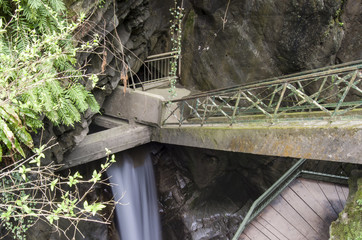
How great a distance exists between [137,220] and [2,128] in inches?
250

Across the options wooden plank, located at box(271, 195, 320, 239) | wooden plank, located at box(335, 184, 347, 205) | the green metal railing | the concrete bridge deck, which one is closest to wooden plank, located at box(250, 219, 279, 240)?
the green metal railing

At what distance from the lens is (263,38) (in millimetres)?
8297

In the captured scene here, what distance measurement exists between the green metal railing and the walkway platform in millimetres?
112

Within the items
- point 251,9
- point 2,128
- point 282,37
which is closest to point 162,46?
point 251,9

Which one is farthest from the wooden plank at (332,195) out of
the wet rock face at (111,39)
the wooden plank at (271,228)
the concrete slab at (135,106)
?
the wet rock face at (111,39)

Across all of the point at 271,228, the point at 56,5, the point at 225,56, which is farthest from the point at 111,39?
the point at 271,228

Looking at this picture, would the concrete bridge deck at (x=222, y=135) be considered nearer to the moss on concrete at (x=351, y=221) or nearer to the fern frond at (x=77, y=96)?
the moss on concrete at (x=351, y=221)

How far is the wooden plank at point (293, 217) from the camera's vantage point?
5.36 meters

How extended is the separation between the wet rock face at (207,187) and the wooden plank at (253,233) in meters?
3.64

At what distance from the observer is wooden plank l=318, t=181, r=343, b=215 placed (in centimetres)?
544

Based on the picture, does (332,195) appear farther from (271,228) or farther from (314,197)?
(271,228)

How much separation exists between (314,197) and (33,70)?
5677 mm

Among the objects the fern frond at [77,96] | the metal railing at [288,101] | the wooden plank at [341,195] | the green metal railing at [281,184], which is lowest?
the wooden plank at [341,195]

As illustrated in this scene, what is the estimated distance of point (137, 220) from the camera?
28.1 ft
